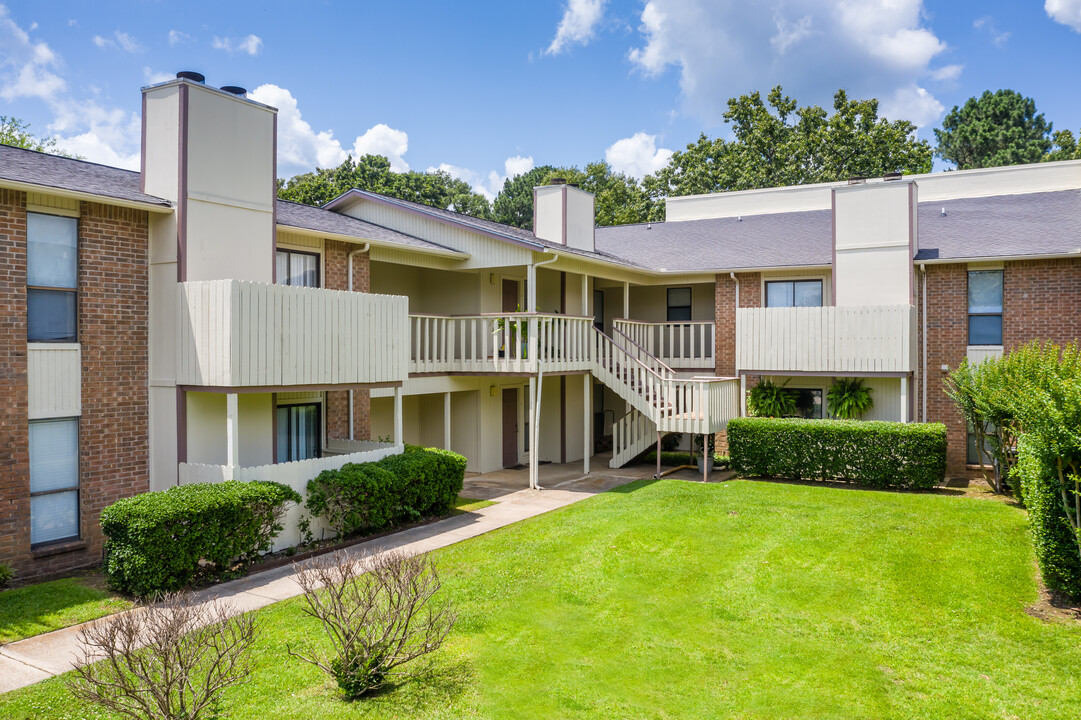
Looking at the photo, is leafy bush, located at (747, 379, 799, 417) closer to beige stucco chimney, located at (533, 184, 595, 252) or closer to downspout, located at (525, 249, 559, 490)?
downspout, located at (525, 249, 559, 490)

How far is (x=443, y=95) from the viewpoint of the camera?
80.2 ft

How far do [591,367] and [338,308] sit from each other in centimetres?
759

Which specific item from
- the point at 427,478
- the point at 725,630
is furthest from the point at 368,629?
the point at 427,478

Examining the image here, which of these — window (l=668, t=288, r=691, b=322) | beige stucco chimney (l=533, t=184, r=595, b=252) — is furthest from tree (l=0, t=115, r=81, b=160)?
window (l=668, t=288, r=691, b=322)

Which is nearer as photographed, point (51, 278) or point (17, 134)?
point (51, 278)

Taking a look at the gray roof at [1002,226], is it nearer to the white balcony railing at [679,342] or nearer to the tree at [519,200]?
the white balcony railing at [679,342]

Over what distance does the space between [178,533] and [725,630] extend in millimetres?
6714

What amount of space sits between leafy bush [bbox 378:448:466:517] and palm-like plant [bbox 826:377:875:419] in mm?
9607

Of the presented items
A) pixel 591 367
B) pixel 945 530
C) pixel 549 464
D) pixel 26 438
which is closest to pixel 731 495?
pixel 945 530

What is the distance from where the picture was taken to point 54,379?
421 inches

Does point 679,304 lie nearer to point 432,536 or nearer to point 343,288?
A: point 343,288

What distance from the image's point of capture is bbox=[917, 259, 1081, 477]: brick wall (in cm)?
1734

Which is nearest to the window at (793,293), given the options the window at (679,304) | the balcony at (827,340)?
the balcony at (827,340)

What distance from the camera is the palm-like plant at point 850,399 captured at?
18219 mm
